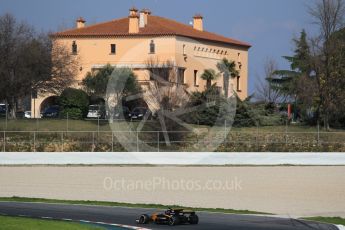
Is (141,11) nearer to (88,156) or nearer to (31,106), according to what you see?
(31,106)

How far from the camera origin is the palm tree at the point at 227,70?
94.6 meters

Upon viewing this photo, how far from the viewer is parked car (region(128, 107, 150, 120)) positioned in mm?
69688

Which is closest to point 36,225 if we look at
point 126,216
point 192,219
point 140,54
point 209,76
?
point 192,219

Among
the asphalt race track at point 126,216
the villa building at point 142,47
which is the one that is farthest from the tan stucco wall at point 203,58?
the asphalt race track at point 126,216

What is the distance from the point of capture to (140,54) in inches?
3629

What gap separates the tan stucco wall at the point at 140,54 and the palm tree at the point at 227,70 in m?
0.80

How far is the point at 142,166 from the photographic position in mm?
51625

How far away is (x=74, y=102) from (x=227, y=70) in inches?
1050

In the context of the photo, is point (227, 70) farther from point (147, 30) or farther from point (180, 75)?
point (180, 75)

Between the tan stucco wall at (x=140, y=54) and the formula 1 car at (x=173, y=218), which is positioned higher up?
the tan stucco wall at (x=140, y=54)

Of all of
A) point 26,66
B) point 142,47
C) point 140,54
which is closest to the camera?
point 26,66

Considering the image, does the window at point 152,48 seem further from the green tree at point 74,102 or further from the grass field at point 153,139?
the grass field at point 153,139

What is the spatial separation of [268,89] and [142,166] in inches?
2308

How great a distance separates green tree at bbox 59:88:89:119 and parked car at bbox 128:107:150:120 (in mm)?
4871
